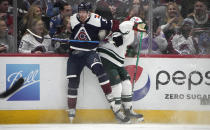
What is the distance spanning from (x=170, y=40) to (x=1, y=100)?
2.27m

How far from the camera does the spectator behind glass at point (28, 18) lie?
679cm

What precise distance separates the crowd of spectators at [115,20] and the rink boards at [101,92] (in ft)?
0.48

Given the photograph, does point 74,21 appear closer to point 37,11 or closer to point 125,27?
point 37,11

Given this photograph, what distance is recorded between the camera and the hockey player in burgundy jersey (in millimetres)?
6770

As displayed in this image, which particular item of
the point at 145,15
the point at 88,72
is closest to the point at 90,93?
the point at 88,72

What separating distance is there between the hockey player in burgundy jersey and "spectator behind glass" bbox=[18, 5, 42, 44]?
1.40 feet

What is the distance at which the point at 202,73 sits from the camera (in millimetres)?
7109

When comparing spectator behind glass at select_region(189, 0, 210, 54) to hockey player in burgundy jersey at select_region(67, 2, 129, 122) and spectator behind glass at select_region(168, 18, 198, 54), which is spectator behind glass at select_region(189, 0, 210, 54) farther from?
hockey player in burgundy jersey at select_region(67, 2, 129, 122)

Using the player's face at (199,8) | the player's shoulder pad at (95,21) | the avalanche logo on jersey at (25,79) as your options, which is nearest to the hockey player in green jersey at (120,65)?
the player's shoulder pad at (95,21)

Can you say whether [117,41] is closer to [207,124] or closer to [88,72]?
[88,72]

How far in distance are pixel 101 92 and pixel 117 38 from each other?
0.76 metres

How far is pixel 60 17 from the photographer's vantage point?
6887 millimetres

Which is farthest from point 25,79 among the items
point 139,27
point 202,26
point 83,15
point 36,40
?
point 202,26

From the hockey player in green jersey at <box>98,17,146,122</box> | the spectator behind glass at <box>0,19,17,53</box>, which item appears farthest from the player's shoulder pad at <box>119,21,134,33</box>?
the spectator behind glass at <box>0,19,17,53</box>
